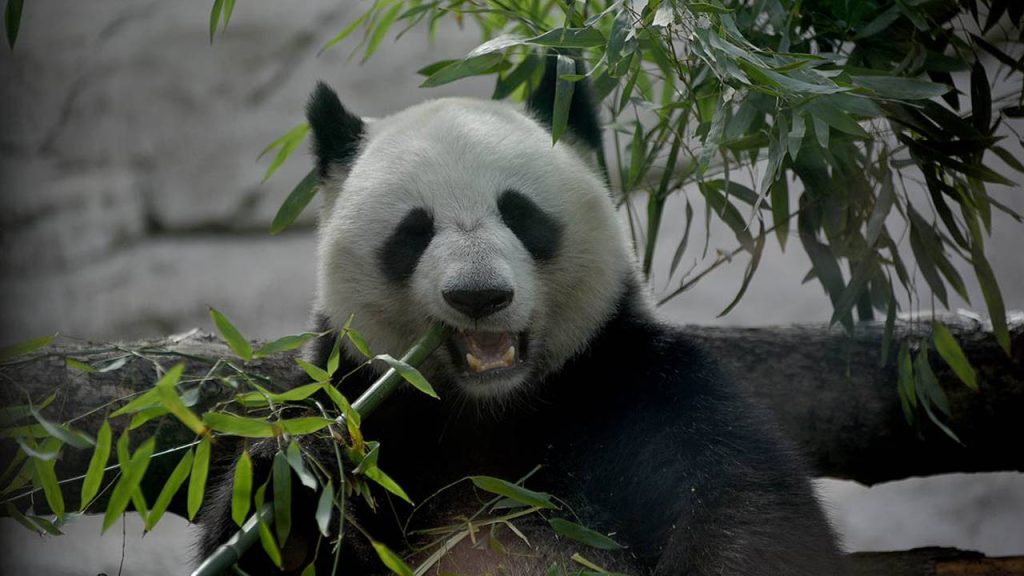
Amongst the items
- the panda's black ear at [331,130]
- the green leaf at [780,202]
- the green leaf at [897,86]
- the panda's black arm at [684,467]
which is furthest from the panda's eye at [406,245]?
the green leaf at [780,202]

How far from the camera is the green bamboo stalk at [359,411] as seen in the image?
6.45ft

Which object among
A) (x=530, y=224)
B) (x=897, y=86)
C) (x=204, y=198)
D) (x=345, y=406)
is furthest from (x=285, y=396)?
(x=204, y=198)

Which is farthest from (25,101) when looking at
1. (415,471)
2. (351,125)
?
(415,471)

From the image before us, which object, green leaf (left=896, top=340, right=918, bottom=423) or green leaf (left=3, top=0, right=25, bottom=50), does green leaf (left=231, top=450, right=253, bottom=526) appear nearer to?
green leaf (left=3, top=0, right=25, bottom=50)

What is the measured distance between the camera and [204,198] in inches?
296

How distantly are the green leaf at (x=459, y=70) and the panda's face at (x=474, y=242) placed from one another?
112 millimetres

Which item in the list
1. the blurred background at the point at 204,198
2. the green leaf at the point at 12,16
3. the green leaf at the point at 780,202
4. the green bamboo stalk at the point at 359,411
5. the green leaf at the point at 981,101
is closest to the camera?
the green bamboo stalk at the point at 359,411

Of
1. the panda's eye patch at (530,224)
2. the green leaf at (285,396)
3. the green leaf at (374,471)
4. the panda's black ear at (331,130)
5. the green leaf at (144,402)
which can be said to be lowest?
the green leaf at (374,471)

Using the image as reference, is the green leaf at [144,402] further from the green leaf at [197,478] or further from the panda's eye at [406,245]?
the panda's eye at [406,245]

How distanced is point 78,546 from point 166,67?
13.5 feet

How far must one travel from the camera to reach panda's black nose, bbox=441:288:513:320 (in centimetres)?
226

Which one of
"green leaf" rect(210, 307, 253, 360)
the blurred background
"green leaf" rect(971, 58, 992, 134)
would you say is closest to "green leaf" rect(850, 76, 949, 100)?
"green leaf" rect(971, 58, 992, 134)

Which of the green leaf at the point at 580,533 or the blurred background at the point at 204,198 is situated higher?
the green leaf at the point at 580,533

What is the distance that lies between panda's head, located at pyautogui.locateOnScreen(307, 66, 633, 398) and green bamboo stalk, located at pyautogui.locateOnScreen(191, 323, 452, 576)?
6 centimetres
